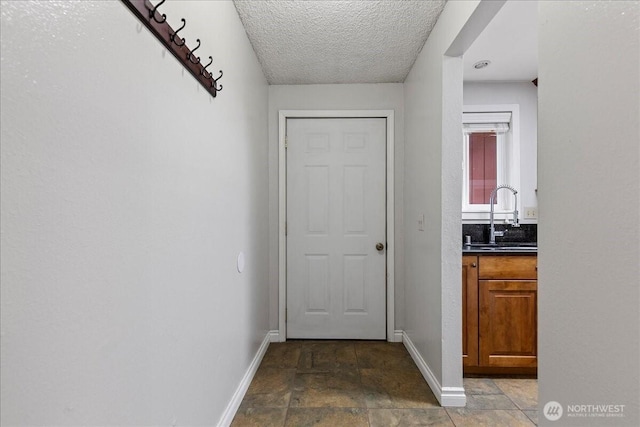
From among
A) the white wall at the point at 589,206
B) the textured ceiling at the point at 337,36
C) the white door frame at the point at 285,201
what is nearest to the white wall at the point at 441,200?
the textured ceiling at the point at 337,36

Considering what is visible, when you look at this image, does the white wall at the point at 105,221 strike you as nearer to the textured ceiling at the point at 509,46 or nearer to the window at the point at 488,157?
the textured ceiling at the point at 509,46

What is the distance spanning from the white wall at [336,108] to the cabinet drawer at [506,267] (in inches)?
31.5

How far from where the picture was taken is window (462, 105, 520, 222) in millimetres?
2939

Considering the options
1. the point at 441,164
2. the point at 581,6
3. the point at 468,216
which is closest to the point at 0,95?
the point at 581,6

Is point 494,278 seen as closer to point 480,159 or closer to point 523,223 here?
point 523,223

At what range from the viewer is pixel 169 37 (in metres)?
1.06

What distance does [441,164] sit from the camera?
197cm

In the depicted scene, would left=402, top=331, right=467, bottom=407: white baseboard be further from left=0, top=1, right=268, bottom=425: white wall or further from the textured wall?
left=0, top=1, right=268, bottom=425: white wall
